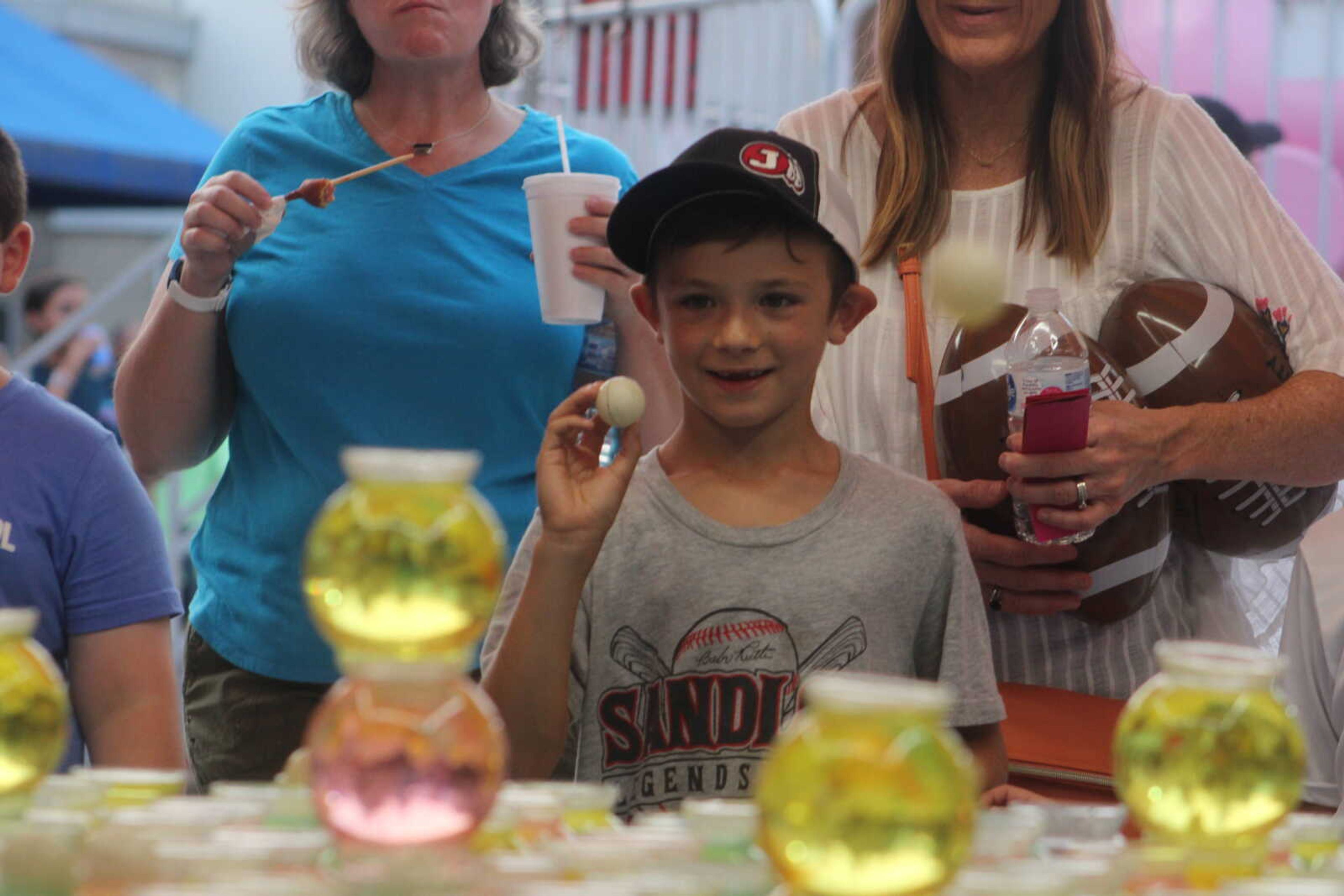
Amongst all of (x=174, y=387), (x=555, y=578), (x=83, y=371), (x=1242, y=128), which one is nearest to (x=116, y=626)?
(x=174, y=387)

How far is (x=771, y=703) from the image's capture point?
1.59 metres

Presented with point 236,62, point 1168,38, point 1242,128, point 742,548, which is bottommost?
point 742,548

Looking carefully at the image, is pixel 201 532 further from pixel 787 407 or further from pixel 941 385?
pixel 941 385

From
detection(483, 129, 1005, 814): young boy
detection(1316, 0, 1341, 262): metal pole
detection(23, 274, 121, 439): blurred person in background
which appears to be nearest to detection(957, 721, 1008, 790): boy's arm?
detection(483, 129, 1005, 814): young boy

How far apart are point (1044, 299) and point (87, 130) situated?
268 inches

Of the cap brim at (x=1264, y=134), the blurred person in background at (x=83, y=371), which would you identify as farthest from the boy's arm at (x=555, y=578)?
the blurred person in background at (x=83, y=371)

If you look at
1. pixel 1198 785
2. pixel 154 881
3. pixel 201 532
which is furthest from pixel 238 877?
pixel 201 532

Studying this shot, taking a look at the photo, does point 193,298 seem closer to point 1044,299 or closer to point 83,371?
point 1044,299

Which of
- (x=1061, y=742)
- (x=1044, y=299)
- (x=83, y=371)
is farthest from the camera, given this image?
(x=83, y=371)

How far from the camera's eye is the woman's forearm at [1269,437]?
1.81 metres

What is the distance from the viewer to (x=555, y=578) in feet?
4.76

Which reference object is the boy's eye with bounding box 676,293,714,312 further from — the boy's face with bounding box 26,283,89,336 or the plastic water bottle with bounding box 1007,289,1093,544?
the boy's face with bounding box 26,283,89,336

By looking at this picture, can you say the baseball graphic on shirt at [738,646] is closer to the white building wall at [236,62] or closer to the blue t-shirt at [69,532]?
the blue t-shirt at [69,532]

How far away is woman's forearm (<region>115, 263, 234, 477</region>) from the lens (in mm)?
1992
